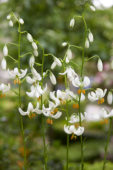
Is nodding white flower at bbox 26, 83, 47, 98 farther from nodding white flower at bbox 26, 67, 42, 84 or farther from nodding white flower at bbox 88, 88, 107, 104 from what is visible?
nodding white flower at bbox 88, 88, 107, 104

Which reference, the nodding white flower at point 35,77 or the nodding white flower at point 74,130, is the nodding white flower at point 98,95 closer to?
the nodding white flower at point 74,130

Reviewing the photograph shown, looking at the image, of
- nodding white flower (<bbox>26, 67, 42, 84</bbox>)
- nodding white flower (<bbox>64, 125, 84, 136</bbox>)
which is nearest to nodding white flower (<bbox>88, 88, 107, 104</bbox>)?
nodding white flower (<bbox>64, 125, 84, 136</bbox>)

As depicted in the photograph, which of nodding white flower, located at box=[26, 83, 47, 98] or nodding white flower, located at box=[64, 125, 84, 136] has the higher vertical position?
nodding white flower, located at box=[26, 83, 47, 98]

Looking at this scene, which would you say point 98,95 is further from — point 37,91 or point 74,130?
point 37,91

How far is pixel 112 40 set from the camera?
12.1 ft

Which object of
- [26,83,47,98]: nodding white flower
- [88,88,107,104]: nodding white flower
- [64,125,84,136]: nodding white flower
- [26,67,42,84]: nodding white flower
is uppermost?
[26,67,42,84]: nodding white flower

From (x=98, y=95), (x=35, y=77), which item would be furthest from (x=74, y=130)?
(x=35, y=77)

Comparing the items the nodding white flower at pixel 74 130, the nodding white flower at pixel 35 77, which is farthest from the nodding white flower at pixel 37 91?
the nodding white flower at pixel 74 130

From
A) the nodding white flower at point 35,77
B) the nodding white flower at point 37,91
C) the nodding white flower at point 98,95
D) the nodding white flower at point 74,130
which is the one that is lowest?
the nodding white flower at point 74,130

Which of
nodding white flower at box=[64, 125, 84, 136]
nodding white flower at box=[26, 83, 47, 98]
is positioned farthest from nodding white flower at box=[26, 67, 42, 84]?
nodding white flower at box=[64, 125, 84, 136]

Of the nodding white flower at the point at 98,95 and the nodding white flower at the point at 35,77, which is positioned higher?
the nodding white flower at the point at 35,77

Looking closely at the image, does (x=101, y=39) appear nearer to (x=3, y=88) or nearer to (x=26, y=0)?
(x=26, y=0)

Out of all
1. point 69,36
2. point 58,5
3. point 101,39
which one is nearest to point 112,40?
point 101,39

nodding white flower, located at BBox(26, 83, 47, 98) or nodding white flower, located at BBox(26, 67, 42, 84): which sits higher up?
nodding white flower, located at BBox(26, 67, 42, 84)
